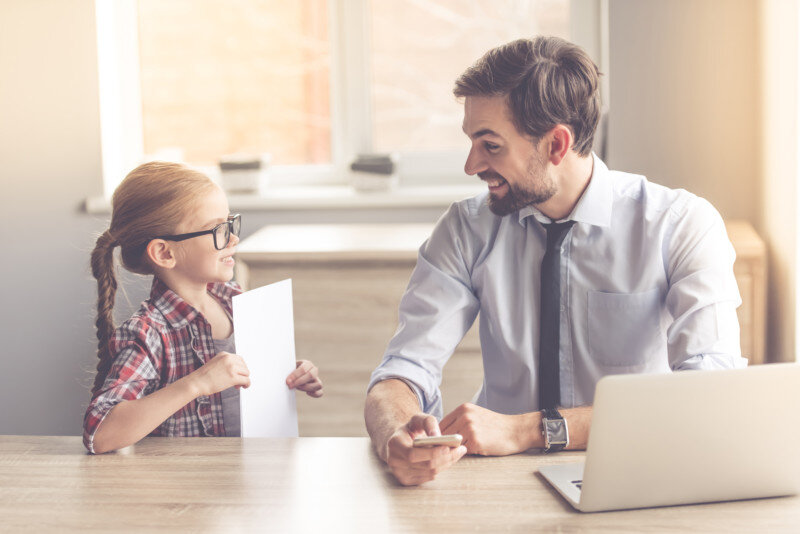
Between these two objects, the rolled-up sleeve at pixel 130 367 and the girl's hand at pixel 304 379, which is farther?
the girl's hand at pixel 304 379

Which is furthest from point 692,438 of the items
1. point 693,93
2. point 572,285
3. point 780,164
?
point 693,93

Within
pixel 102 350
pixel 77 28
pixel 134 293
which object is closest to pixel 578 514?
pixel 102 350

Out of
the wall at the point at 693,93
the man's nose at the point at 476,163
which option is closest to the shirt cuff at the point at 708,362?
the man's nose at the point at 476,163

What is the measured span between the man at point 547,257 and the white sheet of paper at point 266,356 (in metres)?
0.16

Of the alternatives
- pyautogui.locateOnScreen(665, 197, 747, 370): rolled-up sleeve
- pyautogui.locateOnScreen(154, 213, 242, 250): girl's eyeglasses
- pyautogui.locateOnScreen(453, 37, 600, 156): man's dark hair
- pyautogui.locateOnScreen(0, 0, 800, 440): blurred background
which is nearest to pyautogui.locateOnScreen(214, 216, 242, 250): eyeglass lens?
pyautogui.locateOnScreen(154, 213, 242, 250): girl's eyeglasses

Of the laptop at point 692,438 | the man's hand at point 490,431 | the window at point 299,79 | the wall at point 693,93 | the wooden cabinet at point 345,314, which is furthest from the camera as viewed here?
the window at point 299,79

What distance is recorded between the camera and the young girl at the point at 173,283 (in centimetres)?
150

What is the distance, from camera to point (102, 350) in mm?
1514

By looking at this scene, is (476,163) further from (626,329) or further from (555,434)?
(555,434)

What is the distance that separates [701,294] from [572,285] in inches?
9.1

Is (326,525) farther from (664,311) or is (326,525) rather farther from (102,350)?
(664,311)

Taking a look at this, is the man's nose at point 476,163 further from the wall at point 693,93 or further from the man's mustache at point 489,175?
the wall at point 693,93

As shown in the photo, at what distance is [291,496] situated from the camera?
3.68 ft

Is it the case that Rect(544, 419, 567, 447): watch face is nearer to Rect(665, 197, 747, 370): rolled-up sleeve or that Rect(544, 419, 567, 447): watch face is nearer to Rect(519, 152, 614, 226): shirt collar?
Rect(665, 197, 747, 370): rolled-up sleeve
